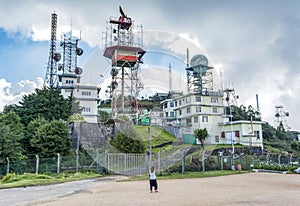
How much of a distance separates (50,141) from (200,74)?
30001 mm

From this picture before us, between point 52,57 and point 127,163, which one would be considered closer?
point 127,163

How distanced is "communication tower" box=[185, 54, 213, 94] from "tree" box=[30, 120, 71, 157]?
86.6 feet

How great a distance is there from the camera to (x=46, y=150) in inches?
948

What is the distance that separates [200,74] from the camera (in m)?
47.9

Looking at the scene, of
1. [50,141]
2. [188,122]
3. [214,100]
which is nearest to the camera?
[50,141]

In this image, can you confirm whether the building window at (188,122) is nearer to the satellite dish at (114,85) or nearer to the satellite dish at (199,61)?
the satellite dish at (199,61)

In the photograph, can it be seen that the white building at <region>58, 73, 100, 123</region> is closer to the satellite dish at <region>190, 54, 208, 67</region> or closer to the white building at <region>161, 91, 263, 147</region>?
the white building at <region>161, 91, 263, 147</region>

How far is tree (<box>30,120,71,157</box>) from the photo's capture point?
2423cm

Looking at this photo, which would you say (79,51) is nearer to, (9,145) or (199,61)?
(199,61)

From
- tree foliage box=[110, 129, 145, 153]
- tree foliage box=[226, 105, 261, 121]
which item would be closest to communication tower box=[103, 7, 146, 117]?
tree foliage box=[110, 129, 145, 153]

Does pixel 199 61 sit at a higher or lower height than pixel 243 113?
higher

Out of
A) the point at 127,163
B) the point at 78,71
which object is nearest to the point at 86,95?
the point at 78,71

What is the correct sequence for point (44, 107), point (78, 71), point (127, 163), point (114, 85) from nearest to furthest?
1. point (127, 163)
2. point (44, 107)
3. point (114, 85)
4. point (78, 71)

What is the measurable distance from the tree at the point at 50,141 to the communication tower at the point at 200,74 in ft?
86.6
